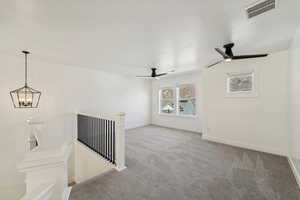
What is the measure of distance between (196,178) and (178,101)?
13.4 ft

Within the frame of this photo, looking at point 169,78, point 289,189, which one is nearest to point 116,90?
point 169,78

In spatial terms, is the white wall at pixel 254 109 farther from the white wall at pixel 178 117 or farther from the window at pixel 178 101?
the window at pixel 178 101

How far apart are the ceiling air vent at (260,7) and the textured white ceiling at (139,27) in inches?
2.3

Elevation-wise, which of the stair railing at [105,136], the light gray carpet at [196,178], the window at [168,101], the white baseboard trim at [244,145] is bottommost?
the light gray carpet at [196,178]

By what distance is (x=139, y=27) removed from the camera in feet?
6.43

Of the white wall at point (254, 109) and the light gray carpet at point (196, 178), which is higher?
the white wall at point (254, 109)

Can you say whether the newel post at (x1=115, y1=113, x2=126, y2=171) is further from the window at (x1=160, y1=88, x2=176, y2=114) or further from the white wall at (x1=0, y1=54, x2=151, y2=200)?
the window at (x1=160, y1=88, x2=176, y2=114)

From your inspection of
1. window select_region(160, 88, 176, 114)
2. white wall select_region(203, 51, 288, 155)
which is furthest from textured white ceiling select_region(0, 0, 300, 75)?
window select_region(160, 88, 176, 114)

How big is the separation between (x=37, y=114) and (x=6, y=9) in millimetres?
2775

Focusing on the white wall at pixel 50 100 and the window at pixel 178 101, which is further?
the window at pixel 178 101

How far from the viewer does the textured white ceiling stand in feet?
4.94

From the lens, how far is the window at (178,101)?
5570 millimetres

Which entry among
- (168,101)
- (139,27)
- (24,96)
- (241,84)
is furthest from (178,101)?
(24,96)

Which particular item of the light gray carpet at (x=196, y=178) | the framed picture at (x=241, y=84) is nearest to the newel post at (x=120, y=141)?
the light gray carpet at (x=196, y=178)
